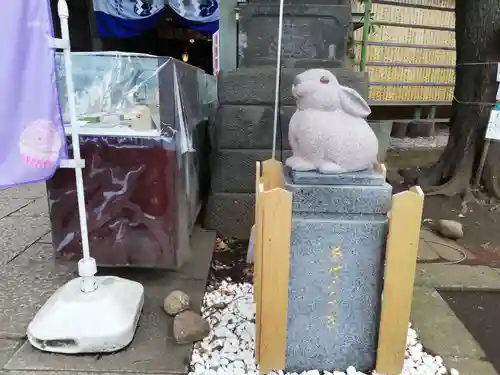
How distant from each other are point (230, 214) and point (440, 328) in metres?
2.19

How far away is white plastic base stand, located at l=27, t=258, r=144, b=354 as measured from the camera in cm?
234

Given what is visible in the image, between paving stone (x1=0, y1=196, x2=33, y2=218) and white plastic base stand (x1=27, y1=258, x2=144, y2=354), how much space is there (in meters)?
2.81

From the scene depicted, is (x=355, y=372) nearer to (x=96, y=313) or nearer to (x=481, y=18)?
(x=96, y=313)

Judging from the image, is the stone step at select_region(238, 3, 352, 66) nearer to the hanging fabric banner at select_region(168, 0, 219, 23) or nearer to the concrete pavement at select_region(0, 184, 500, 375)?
the concrete pavement at select_region(0, 184, 500, 375)

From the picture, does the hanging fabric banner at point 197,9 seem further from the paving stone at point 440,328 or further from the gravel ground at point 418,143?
the paving stone at point 440,328

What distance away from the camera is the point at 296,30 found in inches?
169

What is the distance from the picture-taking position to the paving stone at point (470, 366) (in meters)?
2.37

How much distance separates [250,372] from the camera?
230 cm

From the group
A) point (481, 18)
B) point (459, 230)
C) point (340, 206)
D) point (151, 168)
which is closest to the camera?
point (340, 206)

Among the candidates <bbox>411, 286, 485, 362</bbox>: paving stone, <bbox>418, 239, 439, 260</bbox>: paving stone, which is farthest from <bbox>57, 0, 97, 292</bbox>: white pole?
<bbox>418, 239, 439, 260</bbox>: paving stone

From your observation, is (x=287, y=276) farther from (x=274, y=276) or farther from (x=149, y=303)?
(x=149, y=303)

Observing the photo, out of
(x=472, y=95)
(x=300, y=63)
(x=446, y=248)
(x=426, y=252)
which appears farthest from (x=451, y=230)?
(x=300, y=63)

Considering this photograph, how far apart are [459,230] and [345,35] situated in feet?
8.15

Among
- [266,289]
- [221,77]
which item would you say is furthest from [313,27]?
[266,289]
